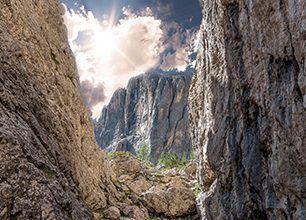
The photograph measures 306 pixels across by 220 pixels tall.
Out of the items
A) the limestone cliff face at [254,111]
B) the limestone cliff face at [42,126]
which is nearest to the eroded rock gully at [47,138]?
the limestone cliff face at [42,126]

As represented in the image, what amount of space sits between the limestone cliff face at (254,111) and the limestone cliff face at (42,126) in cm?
1303

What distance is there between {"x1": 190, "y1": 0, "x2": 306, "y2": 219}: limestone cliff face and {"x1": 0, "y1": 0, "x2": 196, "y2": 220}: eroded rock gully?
36.8ft

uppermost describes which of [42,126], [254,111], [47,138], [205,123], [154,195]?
[205,123]

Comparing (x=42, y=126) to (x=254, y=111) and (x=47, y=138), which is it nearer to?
(x=47, y=138)

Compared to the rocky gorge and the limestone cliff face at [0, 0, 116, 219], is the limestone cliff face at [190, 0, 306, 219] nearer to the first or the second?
the rocky gorge

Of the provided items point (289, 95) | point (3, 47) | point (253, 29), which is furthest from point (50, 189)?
point (253, 29)

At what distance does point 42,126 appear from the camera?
73.8ft

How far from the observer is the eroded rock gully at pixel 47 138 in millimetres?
15328

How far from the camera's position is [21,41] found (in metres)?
28.8

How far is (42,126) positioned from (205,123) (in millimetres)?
20993

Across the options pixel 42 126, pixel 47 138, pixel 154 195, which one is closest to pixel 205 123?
pixel 154 195

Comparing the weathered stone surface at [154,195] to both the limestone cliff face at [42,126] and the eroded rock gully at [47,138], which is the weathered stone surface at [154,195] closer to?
the eroded rock gully at [47,138]

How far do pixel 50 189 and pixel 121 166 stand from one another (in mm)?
40126

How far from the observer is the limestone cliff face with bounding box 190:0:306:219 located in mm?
21938
